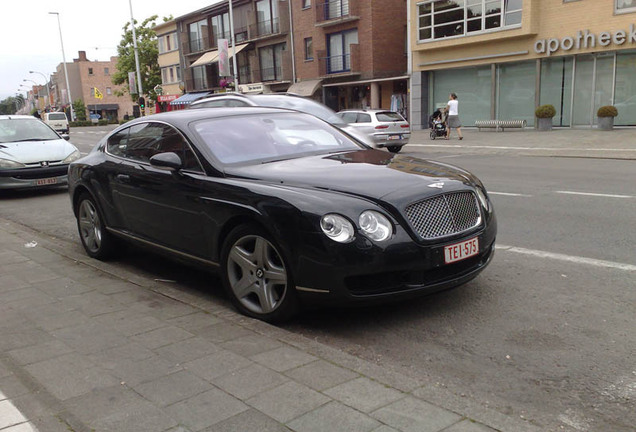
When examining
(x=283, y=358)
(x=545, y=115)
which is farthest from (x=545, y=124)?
(x=283, y=358)

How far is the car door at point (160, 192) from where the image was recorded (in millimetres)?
4613

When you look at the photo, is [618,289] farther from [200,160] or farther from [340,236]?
[200,160]

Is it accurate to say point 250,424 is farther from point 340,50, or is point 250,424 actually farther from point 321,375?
point 340,50

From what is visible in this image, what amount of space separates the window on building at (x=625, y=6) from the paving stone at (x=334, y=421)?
79.1 ft

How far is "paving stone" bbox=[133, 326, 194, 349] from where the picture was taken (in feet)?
11.9

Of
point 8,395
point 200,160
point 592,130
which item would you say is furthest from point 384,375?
point 592,130

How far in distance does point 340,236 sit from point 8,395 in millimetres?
2064

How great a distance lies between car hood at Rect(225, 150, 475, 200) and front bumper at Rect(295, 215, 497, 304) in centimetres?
38

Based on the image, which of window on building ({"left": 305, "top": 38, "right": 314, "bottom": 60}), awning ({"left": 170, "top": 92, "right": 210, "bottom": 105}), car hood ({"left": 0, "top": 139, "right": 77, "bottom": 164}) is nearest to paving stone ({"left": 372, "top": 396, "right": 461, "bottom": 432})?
car hood ({"left": 0, "top": 139, "right": 77, "bottom": 164})

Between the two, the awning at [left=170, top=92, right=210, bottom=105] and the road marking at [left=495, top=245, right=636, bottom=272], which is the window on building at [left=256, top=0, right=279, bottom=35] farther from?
the road marking at [left=495, top=245, right=636, bottom=272]

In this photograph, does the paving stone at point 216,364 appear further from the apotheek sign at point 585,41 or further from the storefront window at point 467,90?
the storefront window at point 467,90

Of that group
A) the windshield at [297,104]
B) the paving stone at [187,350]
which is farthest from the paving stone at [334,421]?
the windshield at [297,104]

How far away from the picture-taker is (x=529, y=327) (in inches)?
151

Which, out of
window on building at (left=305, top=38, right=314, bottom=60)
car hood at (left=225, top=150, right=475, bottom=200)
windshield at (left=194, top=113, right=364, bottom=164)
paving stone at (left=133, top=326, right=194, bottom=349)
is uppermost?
window on building at (left=305, top=38, right=314, bottom=60)
